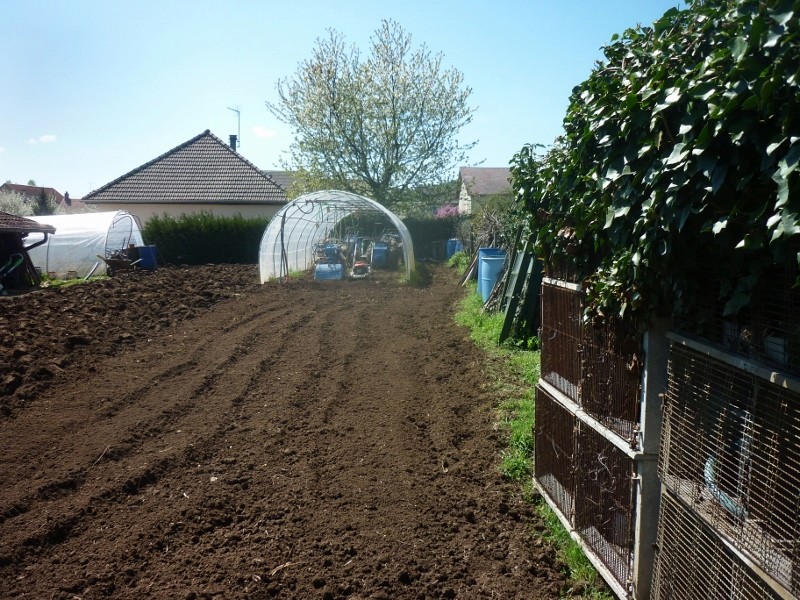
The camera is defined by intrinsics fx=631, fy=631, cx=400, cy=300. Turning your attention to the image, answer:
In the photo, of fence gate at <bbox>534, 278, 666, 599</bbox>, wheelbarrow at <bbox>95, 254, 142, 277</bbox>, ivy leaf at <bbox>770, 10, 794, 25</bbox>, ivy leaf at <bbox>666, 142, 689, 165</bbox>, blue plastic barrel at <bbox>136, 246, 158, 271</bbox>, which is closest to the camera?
ivy leaf at <bbox>770, 10, 794, 25</bbox>

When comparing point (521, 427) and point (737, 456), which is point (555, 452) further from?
point (737, 456)

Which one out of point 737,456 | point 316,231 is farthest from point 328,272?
point 737,456

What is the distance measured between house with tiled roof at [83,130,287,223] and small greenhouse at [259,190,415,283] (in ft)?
17.8

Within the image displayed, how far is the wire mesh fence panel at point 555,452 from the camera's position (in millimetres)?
4027

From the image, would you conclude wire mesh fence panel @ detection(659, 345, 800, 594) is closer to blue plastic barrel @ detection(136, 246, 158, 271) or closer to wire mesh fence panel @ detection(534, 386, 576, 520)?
wire mesh fence panel @ detection(534, 386, 576, 520)

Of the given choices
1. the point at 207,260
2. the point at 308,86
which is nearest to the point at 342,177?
the point at 308,86

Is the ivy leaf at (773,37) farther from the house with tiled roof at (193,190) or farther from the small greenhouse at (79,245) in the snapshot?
the house with tiled roof at (193,190)

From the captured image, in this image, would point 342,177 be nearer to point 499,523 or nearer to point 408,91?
point 408,91

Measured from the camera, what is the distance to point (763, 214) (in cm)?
194

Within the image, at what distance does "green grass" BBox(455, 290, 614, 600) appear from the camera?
3.56m

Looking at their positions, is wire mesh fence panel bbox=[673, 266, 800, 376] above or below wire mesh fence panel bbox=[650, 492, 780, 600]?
above

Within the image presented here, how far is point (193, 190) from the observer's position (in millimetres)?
30672

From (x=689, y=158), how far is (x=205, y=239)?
1006 inches

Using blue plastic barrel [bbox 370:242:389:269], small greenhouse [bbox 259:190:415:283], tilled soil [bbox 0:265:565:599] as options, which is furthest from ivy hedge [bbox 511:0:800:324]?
blue plastic barrel [bbox 370:242:389:269]
